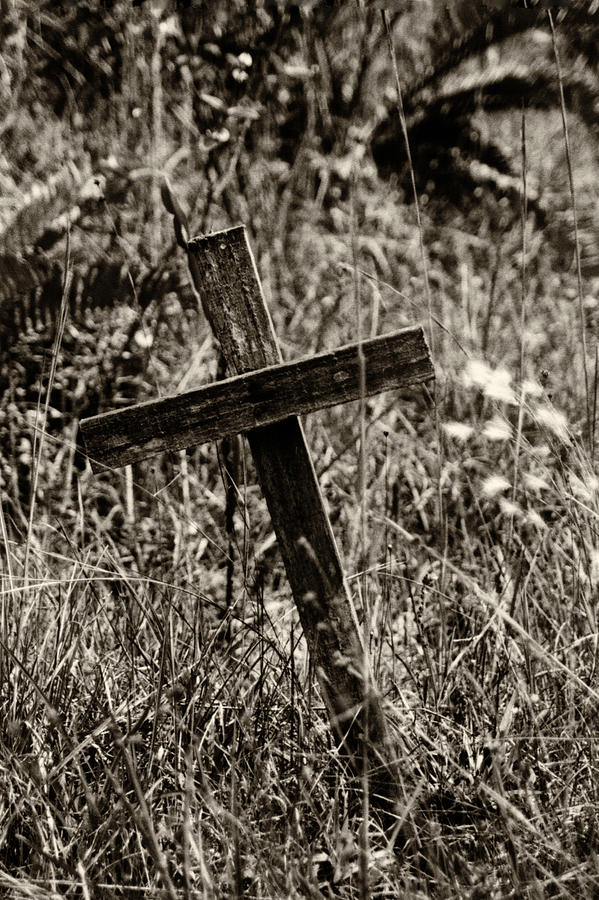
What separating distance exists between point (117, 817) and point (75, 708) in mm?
310

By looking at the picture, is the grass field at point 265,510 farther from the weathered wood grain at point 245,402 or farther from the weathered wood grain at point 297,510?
the weathered wood grain at point 245,402

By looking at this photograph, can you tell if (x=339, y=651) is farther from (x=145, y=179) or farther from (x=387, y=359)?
(x=145, y=179)

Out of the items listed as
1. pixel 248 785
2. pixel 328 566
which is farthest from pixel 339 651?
pixel 248 785

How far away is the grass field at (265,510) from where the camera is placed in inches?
53.8

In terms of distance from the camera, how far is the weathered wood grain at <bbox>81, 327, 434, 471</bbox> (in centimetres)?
134

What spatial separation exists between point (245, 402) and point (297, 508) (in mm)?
190

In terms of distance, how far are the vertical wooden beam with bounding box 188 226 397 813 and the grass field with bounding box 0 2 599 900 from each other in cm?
6

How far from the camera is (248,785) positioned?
1.43 metres

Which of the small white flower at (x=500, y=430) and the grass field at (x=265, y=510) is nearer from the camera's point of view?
the grass field at (x=265, y=510)

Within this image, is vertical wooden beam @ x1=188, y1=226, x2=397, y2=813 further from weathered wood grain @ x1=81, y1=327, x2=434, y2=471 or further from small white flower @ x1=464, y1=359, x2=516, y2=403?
small white flower @ x1=464, y1=359, x2=516, y2=403

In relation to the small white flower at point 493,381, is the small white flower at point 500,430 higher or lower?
lower

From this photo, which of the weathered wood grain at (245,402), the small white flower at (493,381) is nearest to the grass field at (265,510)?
the small white flower at (493,381)

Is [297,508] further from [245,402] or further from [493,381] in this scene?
[493,381]

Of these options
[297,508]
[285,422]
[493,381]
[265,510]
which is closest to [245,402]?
[285,422]
